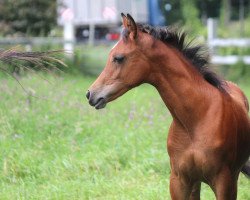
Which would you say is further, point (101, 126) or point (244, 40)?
point (244, 40)

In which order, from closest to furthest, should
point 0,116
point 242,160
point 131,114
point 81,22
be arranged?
point 242,160 < point 0,116 < point 131,114 < point 81,22

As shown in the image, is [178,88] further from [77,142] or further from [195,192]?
[77,142]

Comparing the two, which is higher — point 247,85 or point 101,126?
point 101,126

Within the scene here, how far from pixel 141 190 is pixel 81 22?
65.8ft

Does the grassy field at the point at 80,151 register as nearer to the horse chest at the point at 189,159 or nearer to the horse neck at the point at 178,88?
the horse chest at the point at 189,159

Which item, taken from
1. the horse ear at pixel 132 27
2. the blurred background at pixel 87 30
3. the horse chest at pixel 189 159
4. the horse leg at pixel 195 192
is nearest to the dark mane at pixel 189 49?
the horse ear at pixel 132 27

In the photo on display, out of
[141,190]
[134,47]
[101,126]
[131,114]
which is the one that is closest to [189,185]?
[134,47]

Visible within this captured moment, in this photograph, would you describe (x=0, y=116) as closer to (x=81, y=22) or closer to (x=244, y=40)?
(x=244, y=40)

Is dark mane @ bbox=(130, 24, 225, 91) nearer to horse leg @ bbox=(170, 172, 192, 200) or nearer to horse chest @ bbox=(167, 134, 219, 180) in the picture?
horse chest @ bbox=(167, 134, 219, 180)

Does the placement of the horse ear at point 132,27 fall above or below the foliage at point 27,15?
above

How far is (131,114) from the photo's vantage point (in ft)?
32.7

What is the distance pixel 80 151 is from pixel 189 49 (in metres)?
3.20

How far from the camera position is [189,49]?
5.15 m

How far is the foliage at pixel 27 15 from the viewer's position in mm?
19031
